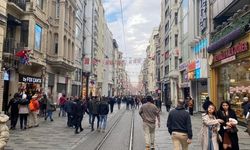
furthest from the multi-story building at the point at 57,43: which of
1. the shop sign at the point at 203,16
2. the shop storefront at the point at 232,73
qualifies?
the shop storefront at the point at 232,73

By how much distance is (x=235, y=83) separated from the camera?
72.9 ft

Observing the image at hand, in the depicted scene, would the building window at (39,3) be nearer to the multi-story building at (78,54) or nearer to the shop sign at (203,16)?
the shop sign at (203,16)

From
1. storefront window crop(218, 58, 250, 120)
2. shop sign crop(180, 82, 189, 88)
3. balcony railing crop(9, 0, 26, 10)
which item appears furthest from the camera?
shop sign crop(180, 82, 189, 88)

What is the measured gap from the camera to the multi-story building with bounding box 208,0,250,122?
64.8 feet

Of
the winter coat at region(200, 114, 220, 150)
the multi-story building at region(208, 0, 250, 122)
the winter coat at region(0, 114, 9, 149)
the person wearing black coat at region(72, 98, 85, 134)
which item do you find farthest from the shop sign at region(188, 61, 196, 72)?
the winter coat at region(0, 114, 9, 149)

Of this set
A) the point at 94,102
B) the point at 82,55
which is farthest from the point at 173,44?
the point at 94,102

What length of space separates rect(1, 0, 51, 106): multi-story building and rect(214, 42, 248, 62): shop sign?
1341 centimetres

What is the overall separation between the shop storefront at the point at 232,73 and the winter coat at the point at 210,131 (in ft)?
41.0

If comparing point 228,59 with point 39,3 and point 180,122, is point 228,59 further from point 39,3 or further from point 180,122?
point 39,3

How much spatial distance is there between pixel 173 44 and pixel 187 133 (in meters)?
44.5

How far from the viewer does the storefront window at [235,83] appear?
66.1 feet

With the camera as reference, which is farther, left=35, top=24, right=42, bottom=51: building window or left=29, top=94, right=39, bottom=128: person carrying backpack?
left=35, top=24, right=42, bottom=51: building window

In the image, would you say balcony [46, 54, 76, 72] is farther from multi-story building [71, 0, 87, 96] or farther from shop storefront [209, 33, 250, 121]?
shop storefront [209, 33, 250, 121]

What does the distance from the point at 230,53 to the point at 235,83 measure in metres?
1.97
